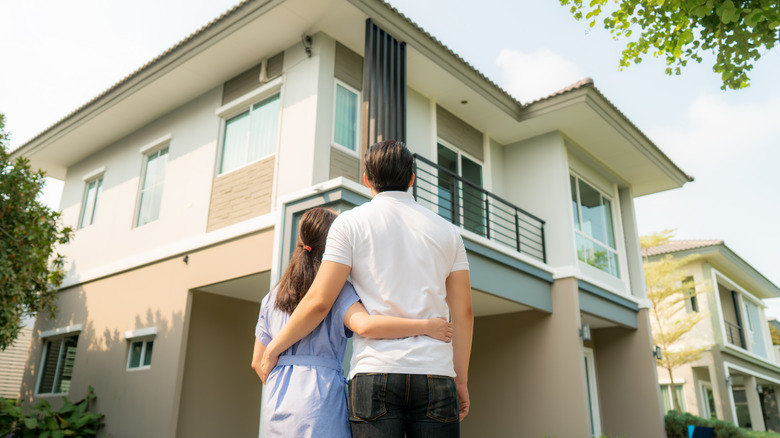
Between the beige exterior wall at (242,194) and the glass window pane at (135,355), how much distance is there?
206 cm

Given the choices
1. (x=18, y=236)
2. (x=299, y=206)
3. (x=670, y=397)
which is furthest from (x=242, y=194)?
(x=670, y=397)

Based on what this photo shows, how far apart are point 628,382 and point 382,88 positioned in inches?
297

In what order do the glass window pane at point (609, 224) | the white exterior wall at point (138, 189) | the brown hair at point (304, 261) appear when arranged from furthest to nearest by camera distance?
1. the glass window pane at point (609, 224)
2. the white exterior wall at point (138, 189)
3. the brown hair at point (304, 261)

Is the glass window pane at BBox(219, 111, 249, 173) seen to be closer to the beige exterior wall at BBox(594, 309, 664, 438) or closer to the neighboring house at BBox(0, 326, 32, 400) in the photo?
the beige exterior wall at BBox(594, 309, 664, 438)

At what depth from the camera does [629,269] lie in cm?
1234

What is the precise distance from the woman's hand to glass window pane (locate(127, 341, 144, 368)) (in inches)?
307

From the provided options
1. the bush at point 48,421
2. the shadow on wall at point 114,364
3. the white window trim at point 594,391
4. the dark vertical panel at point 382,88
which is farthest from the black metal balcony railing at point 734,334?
the bush at point 48,421

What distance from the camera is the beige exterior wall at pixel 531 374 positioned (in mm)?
8977

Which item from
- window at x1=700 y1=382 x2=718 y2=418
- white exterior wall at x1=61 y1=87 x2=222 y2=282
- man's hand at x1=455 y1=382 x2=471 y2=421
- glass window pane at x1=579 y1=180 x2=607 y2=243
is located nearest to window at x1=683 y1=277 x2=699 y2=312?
window at x1=700 y1=382 x2=718 y2=418

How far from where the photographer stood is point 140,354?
861cm

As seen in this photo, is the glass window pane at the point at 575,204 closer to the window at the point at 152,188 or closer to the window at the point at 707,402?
the window at the point at 152,188

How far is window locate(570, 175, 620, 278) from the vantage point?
35.2 ft

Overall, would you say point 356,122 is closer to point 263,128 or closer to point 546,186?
point 263,128

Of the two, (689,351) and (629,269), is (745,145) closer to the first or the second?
(689,351)
